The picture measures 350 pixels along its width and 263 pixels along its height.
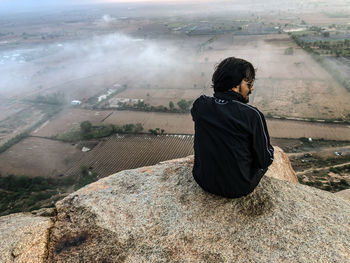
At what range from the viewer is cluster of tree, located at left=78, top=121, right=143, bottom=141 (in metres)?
41.0

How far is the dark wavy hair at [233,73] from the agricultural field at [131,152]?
28.6 metres

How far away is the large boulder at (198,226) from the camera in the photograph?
4.37 metres

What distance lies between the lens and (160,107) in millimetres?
49000

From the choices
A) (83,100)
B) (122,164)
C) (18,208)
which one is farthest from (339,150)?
(83,100)

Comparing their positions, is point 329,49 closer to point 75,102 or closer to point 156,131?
point 156,131

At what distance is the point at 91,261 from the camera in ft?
14.3

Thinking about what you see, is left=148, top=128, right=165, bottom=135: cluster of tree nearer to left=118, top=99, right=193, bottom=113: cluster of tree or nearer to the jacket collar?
left=118, top=99, right=193, bottom=113: cluster of tree

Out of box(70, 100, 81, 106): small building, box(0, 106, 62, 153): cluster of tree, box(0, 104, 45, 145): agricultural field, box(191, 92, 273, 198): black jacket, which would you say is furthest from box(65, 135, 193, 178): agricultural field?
box(191, 92, 273, 198): black jacket

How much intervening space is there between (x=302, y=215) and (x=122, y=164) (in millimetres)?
29767

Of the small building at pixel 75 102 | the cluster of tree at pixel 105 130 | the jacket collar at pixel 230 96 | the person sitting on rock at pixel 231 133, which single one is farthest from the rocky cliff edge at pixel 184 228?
the small building at pixel 75 102

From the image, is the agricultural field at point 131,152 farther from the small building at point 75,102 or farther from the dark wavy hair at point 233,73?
the dark wavy hair at point 233,73

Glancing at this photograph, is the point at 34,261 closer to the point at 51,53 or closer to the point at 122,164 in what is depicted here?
the point at 122,164

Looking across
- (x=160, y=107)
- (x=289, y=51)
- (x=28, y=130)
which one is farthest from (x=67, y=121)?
(x=289, y=51)

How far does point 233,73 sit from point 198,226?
2.86 meters
